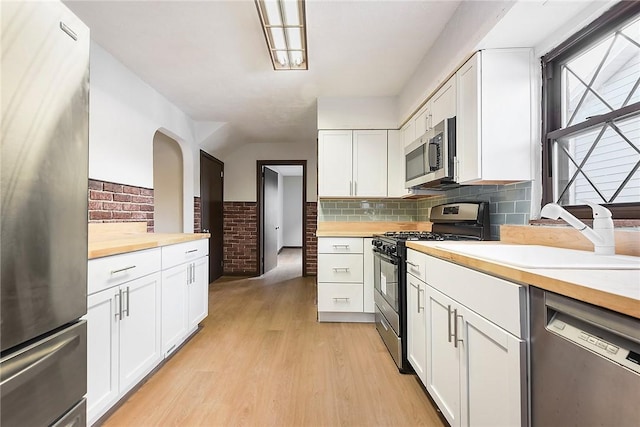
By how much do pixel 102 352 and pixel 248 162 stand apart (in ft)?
13.4

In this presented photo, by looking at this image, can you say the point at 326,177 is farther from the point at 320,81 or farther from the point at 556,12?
the point at 556,12

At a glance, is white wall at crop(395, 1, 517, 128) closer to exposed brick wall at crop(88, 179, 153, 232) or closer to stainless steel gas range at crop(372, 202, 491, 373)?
stainless steel gas range at crop(372, 202, 491, 373)

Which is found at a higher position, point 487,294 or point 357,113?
point 357,113

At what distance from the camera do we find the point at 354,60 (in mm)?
2416

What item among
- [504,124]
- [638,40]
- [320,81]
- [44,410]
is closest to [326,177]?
[320,81]

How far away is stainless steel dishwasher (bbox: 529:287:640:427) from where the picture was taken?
22.1 inches

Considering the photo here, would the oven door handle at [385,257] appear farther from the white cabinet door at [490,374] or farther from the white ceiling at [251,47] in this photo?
the white ceiling at [251,47]

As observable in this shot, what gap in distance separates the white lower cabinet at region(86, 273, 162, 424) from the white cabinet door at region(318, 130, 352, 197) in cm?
184

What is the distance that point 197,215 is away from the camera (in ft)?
13.3

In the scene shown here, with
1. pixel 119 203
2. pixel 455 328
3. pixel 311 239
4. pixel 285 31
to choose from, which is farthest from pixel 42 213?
pixel 311 239

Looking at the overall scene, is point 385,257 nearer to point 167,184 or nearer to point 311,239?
point 311,239

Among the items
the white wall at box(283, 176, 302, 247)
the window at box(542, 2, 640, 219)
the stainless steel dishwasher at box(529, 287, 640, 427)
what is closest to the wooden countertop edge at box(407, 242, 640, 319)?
the stainless steel dishwasher at box(529, 287, 640, 427)

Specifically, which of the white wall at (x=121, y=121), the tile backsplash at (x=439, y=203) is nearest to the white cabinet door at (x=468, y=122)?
the tile backsplash at (x=439, y=203)

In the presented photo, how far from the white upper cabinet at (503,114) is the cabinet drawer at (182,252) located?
6.75ft
